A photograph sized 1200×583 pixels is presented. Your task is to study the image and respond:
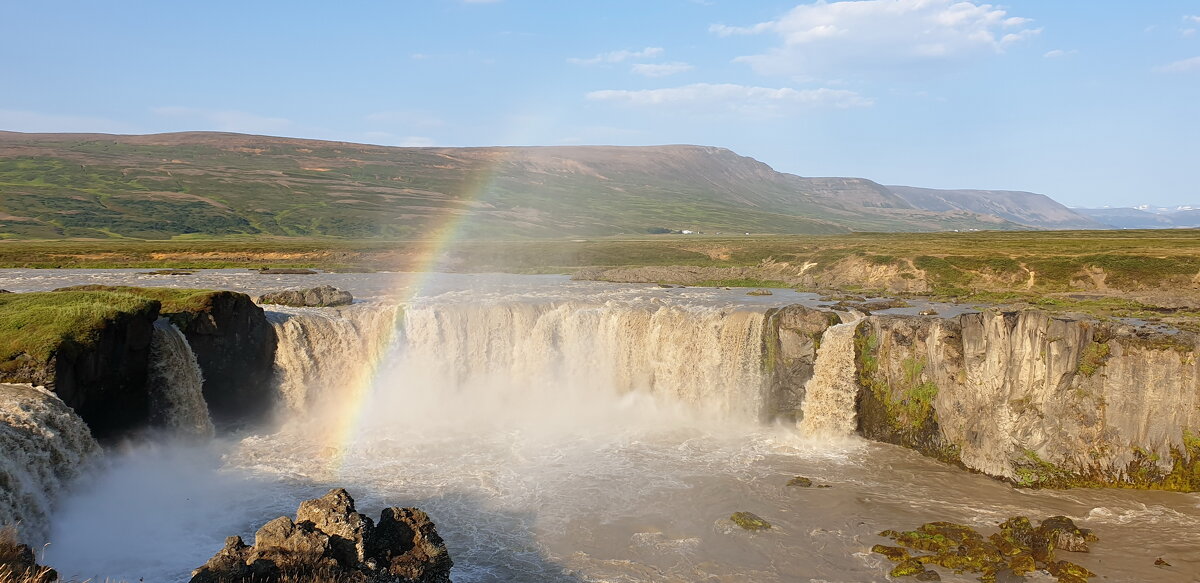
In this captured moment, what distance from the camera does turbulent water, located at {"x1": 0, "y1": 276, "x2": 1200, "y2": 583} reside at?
21531mm

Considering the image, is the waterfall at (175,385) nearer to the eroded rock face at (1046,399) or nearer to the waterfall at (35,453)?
the waterfall at (35,453)

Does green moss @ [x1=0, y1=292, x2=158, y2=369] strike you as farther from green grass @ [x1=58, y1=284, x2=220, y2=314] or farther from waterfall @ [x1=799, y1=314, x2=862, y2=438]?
waterfall @ [x1=799, y1=314, x2=862, y2=438]

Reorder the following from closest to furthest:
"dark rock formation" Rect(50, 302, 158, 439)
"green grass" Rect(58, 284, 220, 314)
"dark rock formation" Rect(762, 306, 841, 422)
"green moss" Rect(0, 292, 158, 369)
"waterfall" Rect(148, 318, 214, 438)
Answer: "green moss" Rect(0, 292, 158, 369), "dark rock formation" Rect(50, 302, 158, 439), "waterfall" Rect(148, 318, 214, 438), "green grass" Rect(58, 284, 220, 314), "dark rock formation" Rect(762, 306, 841, 422)

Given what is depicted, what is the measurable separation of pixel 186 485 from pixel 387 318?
14.8 meters

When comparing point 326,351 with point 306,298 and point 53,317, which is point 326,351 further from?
point 53,317

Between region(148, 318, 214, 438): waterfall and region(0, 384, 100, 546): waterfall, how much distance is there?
5.62m

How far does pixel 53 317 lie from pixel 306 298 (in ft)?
54.8

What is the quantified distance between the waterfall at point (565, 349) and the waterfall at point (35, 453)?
17.7 m

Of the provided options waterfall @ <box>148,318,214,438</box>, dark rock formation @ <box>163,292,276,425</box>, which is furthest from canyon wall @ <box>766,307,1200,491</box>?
waterfall @ <box>148,318,214,438</box>

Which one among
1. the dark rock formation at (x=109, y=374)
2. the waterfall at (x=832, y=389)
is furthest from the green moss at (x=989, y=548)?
the dark rock formation at (x=109, y=374)

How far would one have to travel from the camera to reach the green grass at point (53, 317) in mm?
24453

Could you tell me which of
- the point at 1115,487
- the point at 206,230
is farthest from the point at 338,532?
the point at 206,230

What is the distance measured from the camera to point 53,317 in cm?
2666

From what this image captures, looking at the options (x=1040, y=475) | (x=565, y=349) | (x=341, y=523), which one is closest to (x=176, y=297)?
(x=565, y=349)
